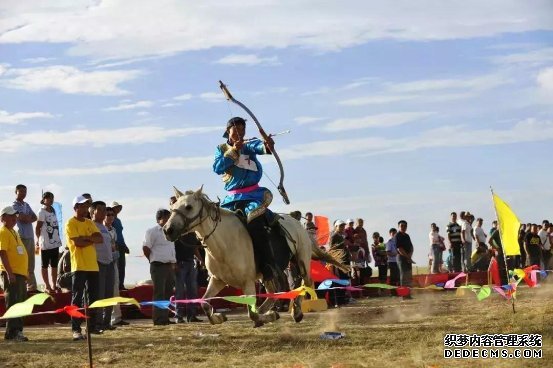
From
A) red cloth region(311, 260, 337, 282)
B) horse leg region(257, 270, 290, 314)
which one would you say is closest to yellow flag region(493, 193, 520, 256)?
red cloth region(311, 260, 337, 282)

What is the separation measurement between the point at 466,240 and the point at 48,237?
1505 centimetres

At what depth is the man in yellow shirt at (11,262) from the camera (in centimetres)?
1320

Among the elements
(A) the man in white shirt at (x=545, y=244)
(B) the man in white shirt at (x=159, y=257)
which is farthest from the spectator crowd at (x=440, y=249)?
(B) the man in white shirt at (x=159, y=257)

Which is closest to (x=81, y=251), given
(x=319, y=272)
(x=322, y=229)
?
(x=319, y=272)

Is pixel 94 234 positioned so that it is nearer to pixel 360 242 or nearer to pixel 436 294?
pixel 360 242

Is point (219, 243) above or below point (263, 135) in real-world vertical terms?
below

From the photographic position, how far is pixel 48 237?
1717 cm

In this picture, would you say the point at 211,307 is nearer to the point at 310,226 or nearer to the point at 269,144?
the point at 269,144

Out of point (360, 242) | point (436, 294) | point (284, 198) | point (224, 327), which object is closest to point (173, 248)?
point (224, 327)

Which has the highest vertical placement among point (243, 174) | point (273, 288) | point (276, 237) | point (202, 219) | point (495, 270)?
point (243, 174)

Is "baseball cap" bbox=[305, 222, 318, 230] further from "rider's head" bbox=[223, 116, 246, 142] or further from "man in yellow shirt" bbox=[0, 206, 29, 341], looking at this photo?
"man in yellow shirt" bbox=[0, 206, 29, 341]

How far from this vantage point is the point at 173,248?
16.5 m

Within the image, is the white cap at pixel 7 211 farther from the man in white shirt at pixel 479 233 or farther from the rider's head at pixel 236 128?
the man in white shirt at pixel 479 233

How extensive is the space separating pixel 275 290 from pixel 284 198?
4.77 ft
